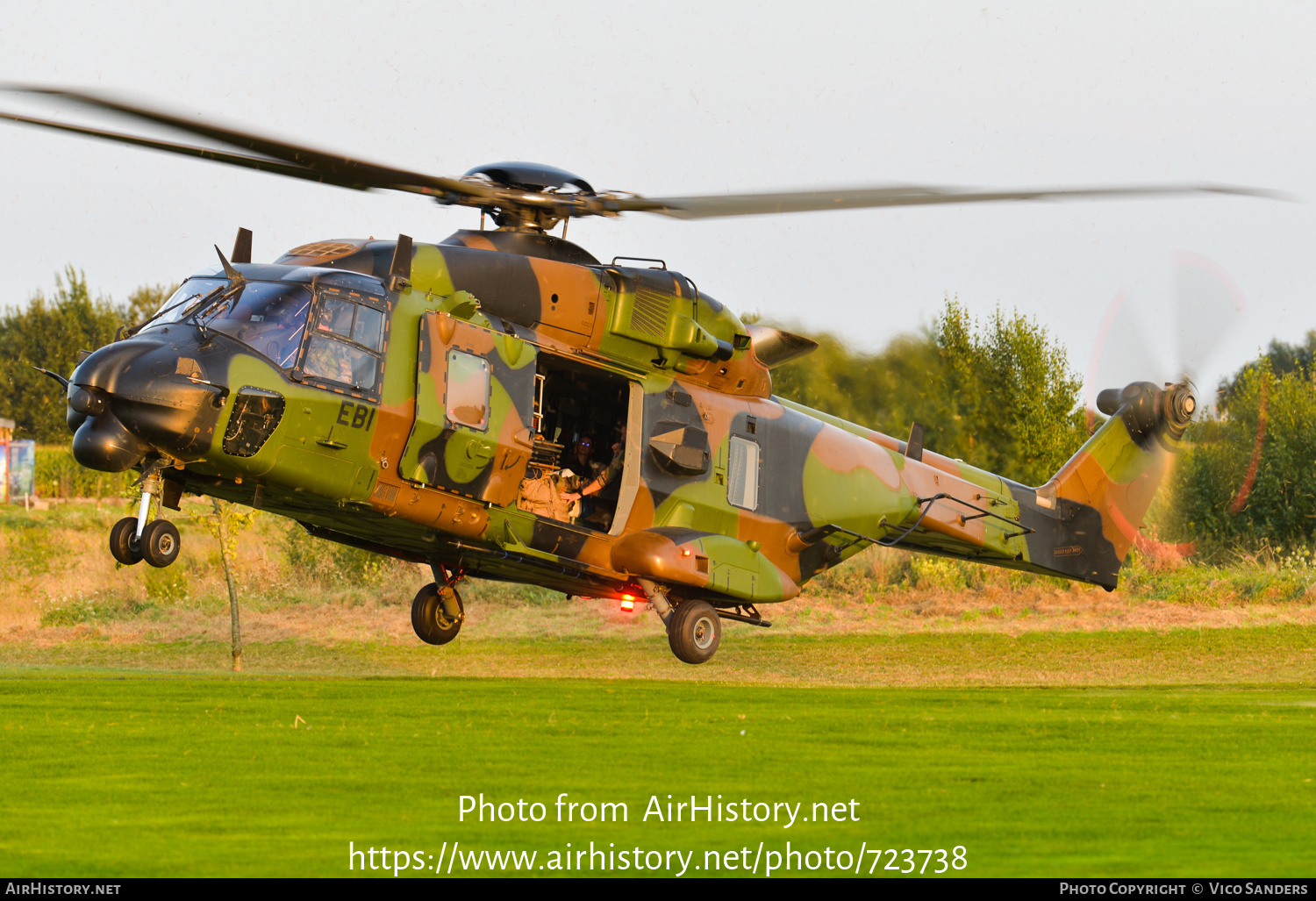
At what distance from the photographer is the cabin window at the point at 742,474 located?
19891 millimetres

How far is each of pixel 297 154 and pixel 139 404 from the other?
121 inches

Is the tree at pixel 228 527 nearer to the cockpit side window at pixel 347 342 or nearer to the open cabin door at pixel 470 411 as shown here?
the open cabin door at pixel 470 411

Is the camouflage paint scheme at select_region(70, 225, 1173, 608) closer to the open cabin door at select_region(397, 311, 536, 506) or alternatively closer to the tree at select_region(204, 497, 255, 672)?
the open cabin door at select_region(397, 311, 536, 506)

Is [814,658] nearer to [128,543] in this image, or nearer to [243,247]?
[243,247]

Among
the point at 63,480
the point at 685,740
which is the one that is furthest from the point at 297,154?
the point at 63,480

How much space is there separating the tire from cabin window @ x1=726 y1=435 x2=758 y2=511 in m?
7.85

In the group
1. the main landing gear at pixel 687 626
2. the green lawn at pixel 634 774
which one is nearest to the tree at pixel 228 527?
the green lawn at pixel 634 774

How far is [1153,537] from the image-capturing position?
136 feet

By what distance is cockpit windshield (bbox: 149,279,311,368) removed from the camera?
15227mm

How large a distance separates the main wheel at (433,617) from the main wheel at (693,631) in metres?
3.38

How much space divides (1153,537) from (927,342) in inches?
354

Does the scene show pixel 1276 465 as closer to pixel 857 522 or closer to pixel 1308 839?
pixel 857 522

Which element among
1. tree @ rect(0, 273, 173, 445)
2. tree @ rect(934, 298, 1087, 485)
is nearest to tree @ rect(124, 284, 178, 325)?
tree @ rect(0, 273, 173, 445)
